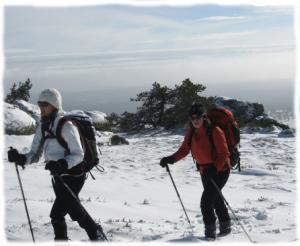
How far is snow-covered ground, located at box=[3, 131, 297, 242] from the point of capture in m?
6.79

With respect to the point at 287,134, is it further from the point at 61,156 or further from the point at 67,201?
the point at 61,156

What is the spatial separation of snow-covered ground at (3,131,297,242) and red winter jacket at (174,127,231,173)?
108 centimetres

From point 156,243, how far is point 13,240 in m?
1.91

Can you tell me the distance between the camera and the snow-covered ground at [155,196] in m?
6.79

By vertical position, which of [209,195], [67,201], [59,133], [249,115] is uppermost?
[59,133]

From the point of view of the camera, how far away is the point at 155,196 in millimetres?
10484

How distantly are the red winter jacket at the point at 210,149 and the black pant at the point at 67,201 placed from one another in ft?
5.63

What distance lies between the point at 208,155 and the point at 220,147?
0.22m

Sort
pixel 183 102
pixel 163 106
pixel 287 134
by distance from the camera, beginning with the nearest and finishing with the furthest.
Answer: pixel 287 134
pixel 183 102
pixel 163 106

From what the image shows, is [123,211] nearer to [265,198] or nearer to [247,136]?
[265,198]

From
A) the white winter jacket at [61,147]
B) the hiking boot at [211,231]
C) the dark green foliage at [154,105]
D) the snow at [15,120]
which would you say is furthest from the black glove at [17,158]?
the dark green foliage at [154,105]

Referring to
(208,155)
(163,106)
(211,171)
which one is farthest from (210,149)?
(163,106)

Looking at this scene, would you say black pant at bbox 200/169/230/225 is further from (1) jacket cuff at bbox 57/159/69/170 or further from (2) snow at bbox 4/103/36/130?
(2) snow at bbox 4/103/36/130

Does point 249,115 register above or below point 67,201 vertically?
below
